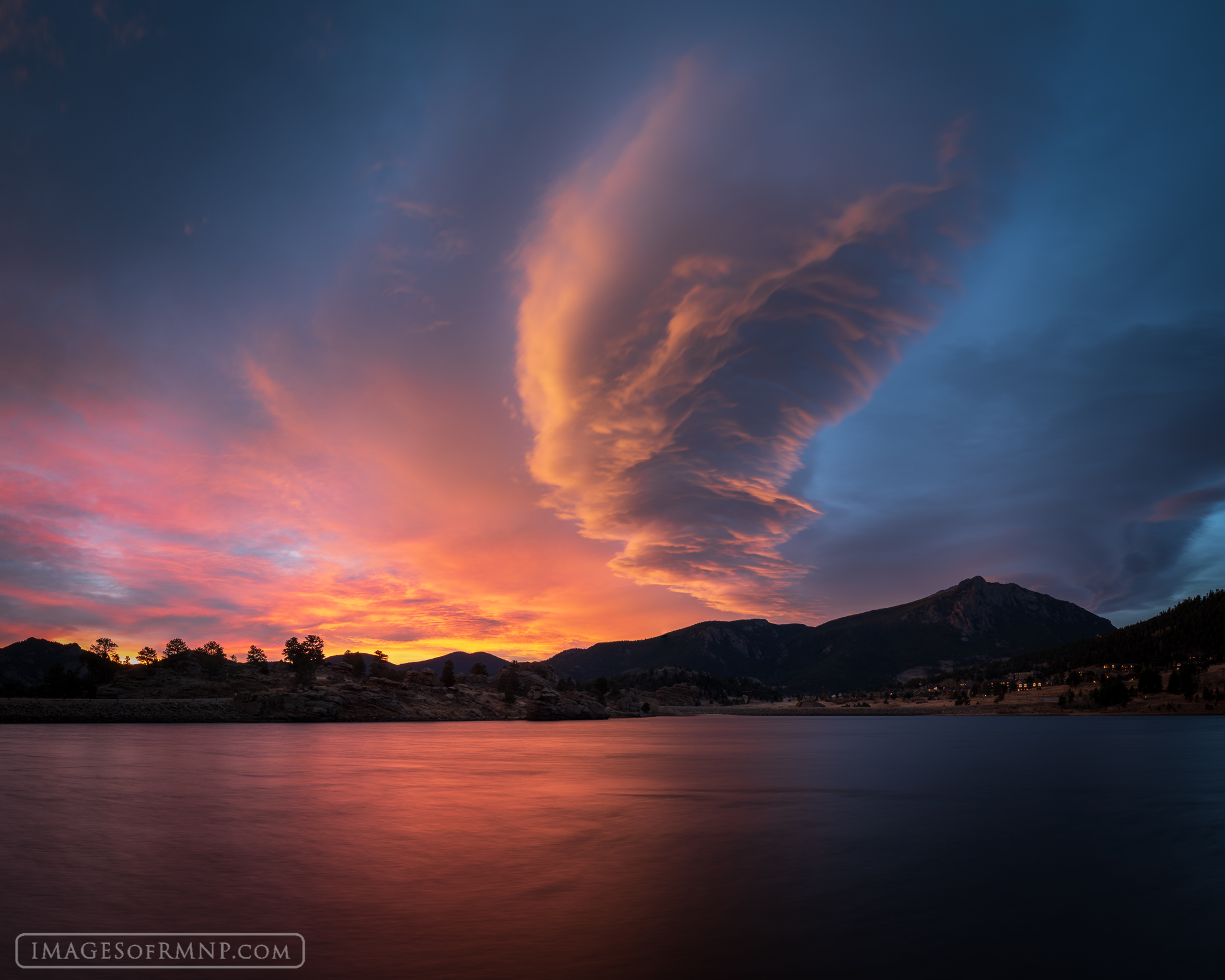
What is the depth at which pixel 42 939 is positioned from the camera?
774 inches

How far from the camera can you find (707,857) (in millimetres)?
31891

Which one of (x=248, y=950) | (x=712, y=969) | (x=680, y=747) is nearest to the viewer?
(x=712, y=969)

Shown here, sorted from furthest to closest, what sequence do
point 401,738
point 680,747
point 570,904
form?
1. point 401,738
2. point 680,747
3. point 570,904

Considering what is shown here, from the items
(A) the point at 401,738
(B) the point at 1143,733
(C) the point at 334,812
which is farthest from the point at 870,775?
(B) the point at 1143,733

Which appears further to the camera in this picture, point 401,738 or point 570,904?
point 401,738

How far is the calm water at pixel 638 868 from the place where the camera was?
19.4 meters

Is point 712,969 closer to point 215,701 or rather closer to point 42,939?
point 42,939

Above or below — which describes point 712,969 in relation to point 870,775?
above

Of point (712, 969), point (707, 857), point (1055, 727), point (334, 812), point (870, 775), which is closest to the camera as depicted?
point (712, 969)

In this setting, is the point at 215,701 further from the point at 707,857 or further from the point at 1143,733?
the point at 1143,733

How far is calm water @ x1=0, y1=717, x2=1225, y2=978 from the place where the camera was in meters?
19.4

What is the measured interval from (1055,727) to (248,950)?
22793cm

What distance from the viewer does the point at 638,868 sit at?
99.1 ft

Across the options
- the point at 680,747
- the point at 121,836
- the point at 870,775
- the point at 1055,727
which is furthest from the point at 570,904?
the point at 1055,727
